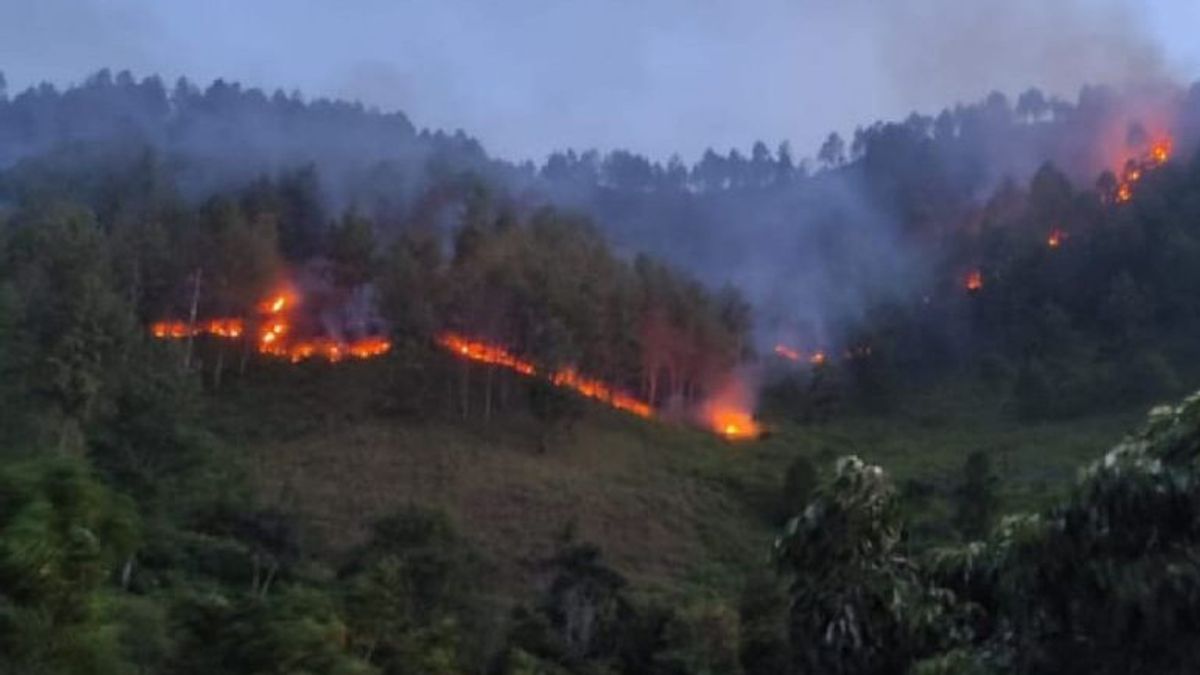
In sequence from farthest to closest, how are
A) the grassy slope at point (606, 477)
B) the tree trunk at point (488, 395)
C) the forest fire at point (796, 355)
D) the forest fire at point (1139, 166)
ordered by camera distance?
1. the forest fire at point (1139, 166)
2. the forest fire at point (796, 355)
3. the tree trunk at point (488, 395)
4. the grassy slope at point (606, 477)

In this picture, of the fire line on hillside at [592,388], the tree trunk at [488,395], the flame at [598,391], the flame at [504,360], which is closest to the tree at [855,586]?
the fire line on hillside at [592,388]

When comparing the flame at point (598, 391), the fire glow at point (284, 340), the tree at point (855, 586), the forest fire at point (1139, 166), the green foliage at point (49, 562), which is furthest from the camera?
the forest fire at point (1139, 166)

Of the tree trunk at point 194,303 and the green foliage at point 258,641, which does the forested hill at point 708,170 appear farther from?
the green foliage at point 258,641

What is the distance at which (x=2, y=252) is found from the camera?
41312 millimetres

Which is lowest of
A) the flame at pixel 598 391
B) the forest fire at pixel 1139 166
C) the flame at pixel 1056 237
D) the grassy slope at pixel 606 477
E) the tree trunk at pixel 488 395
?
the grassy slope at pixel 606 477

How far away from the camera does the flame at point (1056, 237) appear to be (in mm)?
68525

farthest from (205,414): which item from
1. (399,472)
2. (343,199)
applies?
(343,199)

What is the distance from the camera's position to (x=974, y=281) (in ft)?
237

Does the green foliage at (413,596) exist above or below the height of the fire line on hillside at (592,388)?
below

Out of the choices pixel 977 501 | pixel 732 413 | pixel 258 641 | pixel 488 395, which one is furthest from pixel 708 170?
pixel 258 641

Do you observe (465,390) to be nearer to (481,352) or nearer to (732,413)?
(481,352)

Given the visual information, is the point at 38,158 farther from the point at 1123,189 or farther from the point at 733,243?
the point at 1123,189

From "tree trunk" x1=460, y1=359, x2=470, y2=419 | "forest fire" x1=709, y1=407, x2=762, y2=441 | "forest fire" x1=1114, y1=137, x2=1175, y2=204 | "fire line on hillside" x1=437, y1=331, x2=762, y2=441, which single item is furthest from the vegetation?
"forest fire" x1=1114, y1=137, x2=1175, y2=204

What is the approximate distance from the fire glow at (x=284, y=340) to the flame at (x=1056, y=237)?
3472 cm
